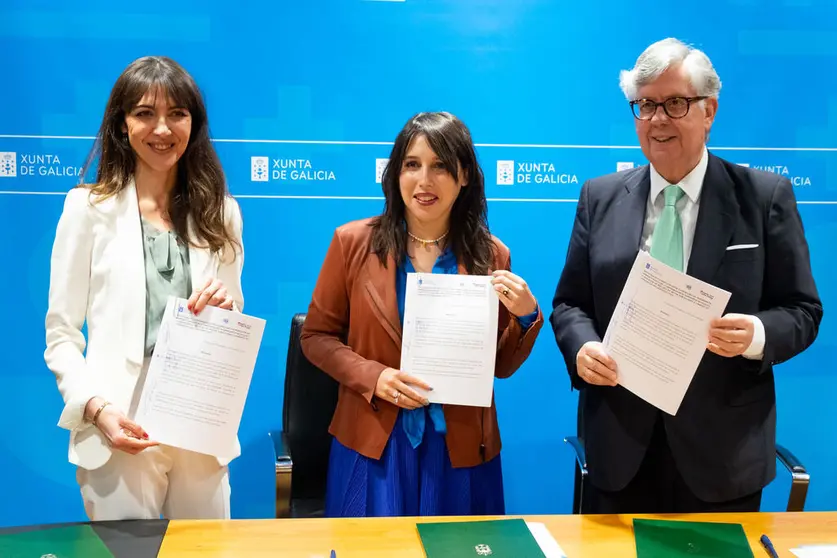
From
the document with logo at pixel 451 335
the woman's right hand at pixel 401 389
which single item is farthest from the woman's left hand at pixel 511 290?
the woman's right hand at pixel 401 389

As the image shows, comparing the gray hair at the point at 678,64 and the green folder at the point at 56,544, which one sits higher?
the gray hair at the point at 678,64

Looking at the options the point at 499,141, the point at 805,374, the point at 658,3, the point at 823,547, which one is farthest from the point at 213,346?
the point at 805,374

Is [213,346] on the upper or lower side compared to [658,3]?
lower

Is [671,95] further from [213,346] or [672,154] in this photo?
[213,346]

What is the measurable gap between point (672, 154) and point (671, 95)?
158 mm

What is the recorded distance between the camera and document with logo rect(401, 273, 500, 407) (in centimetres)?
221

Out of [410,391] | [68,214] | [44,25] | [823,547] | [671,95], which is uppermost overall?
[44,25]

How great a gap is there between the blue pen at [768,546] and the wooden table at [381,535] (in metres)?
0.01

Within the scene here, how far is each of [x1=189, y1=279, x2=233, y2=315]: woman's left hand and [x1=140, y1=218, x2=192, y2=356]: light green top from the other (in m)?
0.11

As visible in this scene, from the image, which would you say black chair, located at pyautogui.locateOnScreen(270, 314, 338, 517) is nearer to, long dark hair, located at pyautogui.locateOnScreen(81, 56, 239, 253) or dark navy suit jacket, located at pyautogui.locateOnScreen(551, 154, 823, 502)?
long dark hair, located at pyautogui.locateOnScreen(81, 56, 239, 253)

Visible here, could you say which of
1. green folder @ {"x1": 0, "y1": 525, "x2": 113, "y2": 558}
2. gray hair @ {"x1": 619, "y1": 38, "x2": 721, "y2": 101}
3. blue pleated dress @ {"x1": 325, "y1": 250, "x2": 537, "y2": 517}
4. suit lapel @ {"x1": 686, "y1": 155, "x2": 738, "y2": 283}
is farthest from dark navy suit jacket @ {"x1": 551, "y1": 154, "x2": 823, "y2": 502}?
green folder @ {"x1": 0, "y1": 525, "x2": 113, "y2": 558}

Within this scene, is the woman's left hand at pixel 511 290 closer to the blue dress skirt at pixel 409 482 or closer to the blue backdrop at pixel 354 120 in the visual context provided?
the blue dress skirt at pixel 409 482

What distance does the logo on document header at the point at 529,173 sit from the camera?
3.55m

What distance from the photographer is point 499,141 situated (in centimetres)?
354
